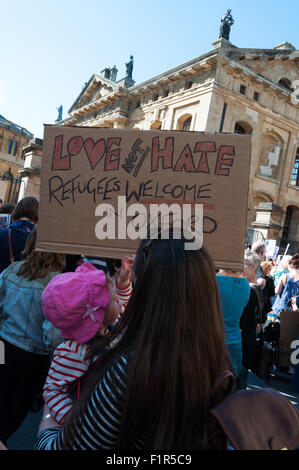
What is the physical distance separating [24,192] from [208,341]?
10.4 m

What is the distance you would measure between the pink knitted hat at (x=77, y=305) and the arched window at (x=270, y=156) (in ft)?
70.3

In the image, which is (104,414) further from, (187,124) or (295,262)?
(187,124)

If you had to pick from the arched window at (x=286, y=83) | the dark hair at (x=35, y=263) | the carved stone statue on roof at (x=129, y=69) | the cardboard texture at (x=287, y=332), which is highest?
the carved stone statue on roof at (x=129, y=69)

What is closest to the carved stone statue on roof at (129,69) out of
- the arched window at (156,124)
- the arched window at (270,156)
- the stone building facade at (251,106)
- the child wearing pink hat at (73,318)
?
the stone building facade at (251,106)

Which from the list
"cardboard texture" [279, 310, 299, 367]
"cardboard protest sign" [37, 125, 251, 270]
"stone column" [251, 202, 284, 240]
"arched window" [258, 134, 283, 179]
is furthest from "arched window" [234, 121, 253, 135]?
"cardboard protest sign" [37, 125, 251, 270]

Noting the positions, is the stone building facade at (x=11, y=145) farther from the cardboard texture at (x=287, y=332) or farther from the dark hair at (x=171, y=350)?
the dark hair at (x=171, y=350)

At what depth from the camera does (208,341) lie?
42.8 inches

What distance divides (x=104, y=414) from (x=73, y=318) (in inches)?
A: 22.1

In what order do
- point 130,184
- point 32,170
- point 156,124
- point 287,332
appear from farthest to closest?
point 156,124 → point 32,170 → point 287,332 → point 130,184

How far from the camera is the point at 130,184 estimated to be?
2414mm

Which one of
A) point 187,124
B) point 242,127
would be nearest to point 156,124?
point 187,124

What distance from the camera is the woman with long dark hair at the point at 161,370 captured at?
100 cm

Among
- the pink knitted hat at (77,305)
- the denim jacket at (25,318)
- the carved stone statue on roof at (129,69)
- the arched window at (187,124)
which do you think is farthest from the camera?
the carved stone statue on roof at (129,69)

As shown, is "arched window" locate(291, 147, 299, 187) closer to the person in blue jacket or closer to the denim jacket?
the person in blue jacket
